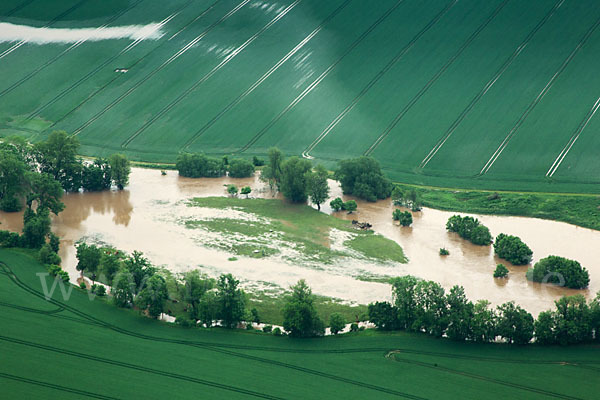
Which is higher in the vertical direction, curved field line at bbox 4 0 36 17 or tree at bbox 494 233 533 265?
curved field line at bbox 4 0 36 17

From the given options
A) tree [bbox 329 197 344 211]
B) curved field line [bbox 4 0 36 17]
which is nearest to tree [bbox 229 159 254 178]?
tree [bbox 329 197 344 211]

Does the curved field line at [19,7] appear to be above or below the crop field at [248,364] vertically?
above

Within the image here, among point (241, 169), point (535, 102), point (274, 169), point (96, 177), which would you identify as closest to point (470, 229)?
point (274, 169)

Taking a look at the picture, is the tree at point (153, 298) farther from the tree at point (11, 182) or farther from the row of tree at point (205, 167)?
the row of tree at point (205, 167)

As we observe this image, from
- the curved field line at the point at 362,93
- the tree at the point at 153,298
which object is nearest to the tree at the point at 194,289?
the tree at the point at 153,298

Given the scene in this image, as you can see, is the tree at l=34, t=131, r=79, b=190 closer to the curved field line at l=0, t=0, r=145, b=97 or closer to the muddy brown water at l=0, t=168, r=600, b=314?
the muddy brown water at l=0, t=168, r=600, b=314

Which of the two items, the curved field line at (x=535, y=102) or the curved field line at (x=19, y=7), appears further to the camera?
the curved field line at (x=19, y=7)

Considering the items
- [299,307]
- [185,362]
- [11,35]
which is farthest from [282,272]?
[11,35]
